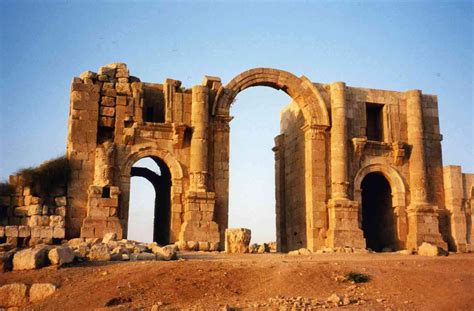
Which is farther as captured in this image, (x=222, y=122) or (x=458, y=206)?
(x=458, y=206)

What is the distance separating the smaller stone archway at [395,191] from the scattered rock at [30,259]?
41.6ft

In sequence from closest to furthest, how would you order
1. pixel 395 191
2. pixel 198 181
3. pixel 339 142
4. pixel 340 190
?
pixel 198 181 → pixel 340 190 → pixel 339 142 → pixel 395 191

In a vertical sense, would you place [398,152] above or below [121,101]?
below

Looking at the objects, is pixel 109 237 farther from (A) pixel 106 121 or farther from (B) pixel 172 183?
(A) pixel 106 121

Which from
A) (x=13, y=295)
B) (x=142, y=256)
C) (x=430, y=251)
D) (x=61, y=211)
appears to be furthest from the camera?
(x=61, y=211)

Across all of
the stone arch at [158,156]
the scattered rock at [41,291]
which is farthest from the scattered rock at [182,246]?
the scattered rock at [41,291]

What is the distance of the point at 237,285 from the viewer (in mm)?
11023

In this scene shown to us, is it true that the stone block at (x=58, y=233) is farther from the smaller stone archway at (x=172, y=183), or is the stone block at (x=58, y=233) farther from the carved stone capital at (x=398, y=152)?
the carved stone capital at (x=398, y=152)

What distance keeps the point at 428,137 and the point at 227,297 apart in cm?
1522

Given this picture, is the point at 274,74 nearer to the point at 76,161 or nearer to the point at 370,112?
the point at 370,112

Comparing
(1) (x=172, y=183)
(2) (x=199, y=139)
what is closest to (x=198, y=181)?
(1) (x=172, y=183)

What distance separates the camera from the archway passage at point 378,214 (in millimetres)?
22438

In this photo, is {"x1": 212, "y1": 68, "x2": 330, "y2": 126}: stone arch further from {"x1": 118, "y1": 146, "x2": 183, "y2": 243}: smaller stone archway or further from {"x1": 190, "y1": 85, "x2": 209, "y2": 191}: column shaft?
{"x1": 118, "y1": 146, "x2": 183, "y2": 243}: smaller stone archway

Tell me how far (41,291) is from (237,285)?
348 cm
